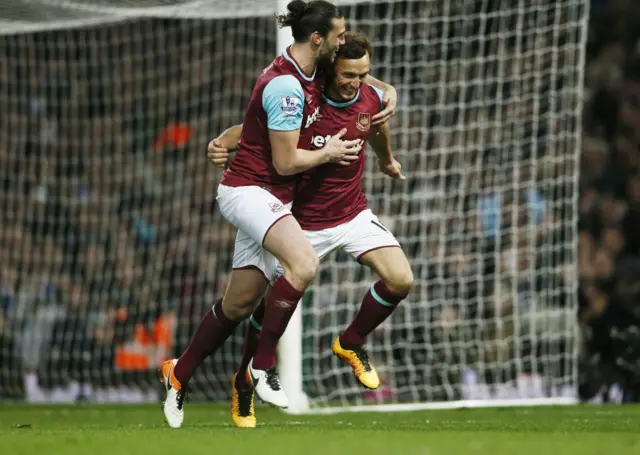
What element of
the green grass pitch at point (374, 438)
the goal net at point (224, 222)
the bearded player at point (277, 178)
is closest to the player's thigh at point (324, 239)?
the bearded player at point (277, 178)

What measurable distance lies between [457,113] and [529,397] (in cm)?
249

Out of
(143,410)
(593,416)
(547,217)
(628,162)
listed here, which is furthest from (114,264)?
(593,416)

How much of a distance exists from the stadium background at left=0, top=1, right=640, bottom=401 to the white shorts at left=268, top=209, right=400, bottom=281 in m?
3.84

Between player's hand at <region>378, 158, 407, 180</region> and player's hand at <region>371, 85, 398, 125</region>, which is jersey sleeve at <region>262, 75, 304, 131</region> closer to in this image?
player's hand at <region>371, 85, 398, 125</region>

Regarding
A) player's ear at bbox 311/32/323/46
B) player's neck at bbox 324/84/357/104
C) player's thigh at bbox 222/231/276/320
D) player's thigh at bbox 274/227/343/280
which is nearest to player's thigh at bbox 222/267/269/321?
player's thigh at bbox 222/231/276/320

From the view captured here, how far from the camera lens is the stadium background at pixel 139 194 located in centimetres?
1112

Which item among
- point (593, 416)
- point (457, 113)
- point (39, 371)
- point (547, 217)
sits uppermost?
point (457, 113)

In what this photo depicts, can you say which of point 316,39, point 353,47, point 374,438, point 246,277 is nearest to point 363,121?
point 353,47

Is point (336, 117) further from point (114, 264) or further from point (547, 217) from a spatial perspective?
point (114, 264)

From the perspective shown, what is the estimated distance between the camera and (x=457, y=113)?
1034cm

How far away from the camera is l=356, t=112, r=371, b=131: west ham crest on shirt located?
19.5 feet

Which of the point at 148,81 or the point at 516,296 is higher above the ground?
the point at 148,81

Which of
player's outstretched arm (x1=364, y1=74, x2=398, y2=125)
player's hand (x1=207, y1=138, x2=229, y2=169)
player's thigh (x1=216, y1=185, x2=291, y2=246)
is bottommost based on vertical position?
player's thigh (x1=216, y1=185, x2=291, y2=246)

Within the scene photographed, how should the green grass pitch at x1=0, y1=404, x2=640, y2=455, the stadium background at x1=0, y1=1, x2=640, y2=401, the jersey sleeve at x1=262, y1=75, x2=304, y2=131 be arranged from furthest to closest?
1. the stadium background at x1=0, y1=1, x2=640, y2=401
2. the jersey sleeve at x1=262, y1=75, x2=304, y2=131
3. the green grass pitch at x1=0, y1=404, x2=640, y2=455
